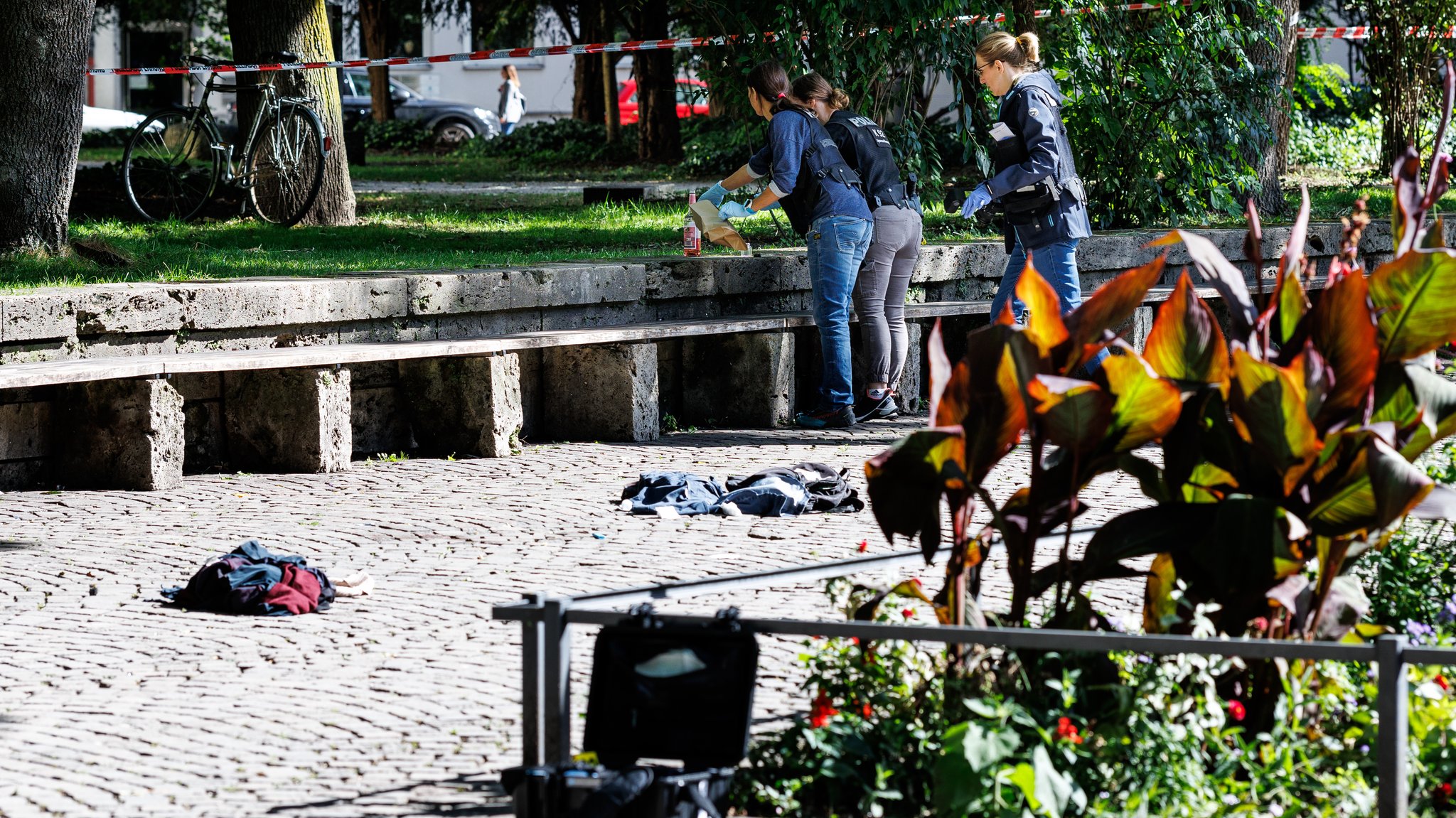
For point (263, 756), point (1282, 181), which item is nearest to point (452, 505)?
point (263, 756)

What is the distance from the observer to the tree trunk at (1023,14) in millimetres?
12430

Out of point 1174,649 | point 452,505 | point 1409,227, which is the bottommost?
point 452,505

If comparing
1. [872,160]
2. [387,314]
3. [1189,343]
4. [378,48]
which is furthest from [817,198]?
[378,48]

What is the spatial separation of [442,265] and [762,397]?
1.82 m

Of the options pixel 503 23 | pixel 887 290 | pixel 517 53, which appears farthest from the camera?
pixel 503 23

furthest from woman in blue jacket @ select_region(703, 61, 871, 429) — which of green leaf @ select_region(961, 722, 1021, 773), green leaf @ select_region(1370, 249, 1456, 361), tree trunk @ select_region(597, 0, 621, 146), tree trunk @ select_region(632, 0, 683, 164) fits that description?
tree trunk @ select_region(597, 0, 621, 146)

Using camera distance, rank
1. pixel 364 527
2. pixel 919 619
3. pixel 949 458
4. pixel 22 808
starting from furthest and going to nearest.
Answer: pixel 364 527 → pixel 919 619 → pixel 22 808 → pixel 949 458

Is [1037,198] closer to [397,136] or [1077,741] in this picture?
[1077,741]

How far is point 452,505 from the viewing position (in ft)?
23.9

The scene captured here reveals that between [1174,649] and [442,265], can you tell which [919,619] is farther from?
[442,265]

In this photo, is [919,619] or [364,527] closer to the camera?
[919,619]

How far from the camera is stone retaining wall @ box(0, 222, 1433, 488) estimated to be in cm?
773

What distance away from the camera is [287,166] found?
12062 mm

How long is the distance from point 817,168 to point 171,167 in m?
5.55
